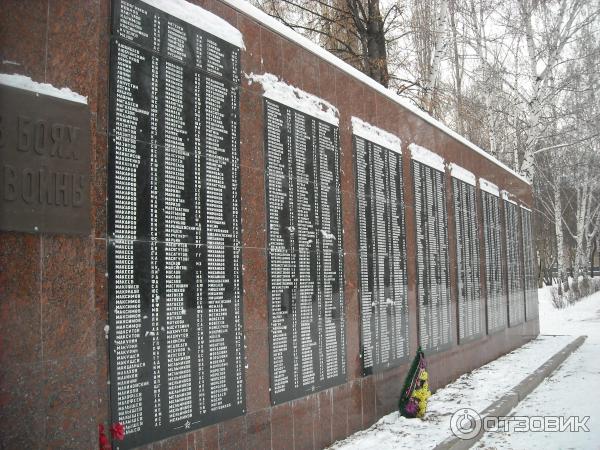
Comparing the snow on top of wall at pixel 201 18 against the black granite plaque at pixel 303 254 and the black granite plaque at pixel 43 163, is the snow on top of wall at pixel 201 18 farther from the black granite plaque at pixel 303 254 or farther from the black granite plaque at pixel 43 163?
the black granite plaque at pixel 43 163

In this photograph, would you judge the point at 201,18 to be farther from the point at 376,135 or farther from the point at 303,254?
the point at 376,135

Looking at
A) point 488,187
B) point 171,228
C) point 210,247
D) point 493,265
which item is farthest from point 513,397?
point 171,228

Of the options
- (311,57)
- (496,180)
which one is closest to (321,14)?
(496,180)

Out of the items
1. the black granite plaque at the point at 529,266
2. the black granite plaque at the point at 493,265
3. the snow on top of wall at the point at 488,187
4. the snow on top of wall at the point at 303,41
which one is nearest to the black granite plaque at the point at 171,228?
the snow on top of wall at the point at 303,41

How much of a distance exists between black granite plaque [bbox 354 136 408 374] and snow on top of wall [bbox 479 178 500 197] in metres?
3.69

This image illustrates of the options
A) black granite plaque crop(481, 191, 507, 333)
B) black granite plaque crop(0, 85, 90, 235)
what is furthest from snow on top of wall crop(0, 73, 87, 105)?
black granite plaque crop(481, 191, 507, 333)

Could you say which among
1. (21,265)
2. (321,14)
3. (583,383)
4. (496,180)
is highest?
(321,14)

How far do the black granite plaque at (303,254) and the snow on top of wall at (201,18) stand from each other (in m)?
0.58

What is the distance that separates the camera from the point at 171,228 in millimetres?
3637

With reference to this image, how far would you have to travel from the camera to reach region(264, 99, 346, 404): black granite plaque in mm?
4641

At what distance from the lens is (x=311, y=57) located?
543 cm

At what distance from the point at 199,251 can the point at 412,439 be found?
107 inches

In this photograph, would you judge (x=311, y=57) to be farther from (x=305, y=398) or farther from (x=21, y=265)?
(x=21, y=265)

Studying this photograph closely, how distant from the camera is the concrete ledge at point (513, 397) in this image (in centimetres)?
523
